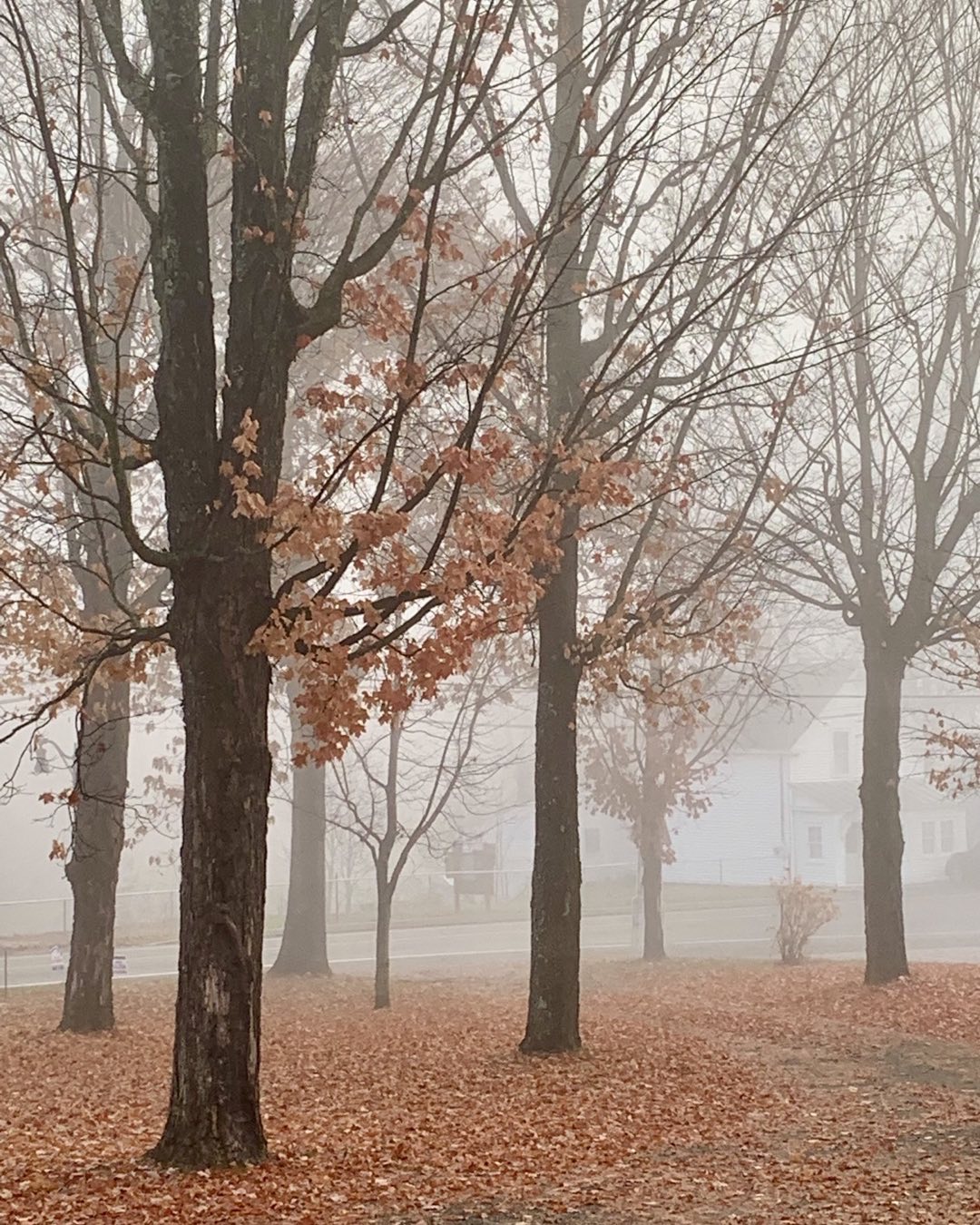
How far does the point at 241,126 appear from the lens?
28.3 ft

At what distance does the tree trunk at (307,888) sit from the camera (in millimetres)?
22750

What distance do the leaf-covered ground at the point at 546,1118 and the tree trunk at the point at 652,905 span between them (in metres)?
9.98

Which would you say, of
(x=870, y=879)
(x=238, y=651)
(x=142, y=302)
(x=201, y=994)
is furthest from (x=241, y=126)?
(x=870, y=879)

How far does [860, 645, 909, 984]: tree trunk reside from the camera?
17984 mm

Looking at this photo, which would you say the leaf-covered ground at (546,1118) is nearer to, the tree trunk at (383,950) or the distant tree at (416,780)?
the tree trunk at (383,950)

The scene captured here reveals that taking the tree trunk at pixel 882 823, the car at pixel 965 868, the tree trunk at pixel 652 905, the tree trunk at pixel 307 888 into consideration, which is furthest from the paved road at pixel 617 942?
the tree trunk at pixel 882 823

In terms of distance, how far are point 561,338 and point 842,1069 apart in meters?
6.84

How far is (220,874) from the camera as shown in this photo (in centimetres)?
795

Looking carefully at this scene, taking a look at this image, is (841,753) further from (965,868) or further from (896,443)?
(896,443)

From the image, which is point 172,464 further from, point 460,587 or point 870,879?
point 870,879

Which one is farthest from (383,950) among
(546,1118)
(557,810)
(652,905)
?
(652,905)

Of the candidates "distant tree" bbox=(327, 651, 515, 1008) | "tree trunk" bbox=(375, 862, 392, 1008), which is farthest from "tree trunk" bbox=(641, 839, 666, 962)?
"tree trunk" bbox=(375, 862, 392, 1008)

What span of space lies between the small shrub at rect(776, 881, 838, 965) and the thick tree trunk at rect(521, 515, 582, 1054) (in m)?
13.1

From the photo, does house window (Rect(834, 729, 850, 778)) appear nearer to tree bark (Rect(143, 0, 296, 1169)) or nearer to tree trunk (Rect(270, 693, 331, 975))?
tree trunk (Rect(270, 693, 331, 975))
